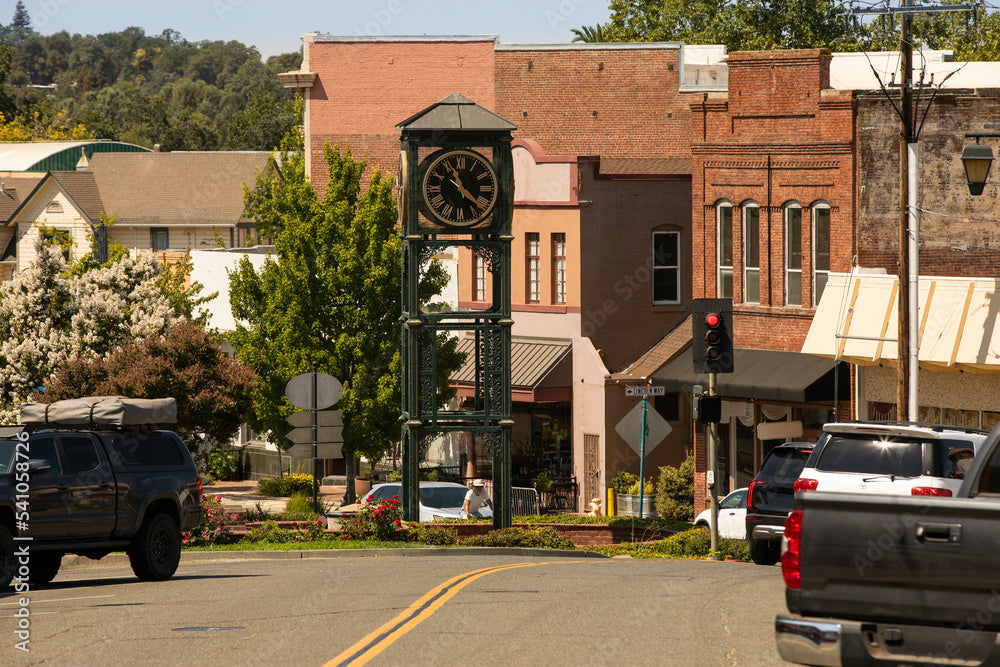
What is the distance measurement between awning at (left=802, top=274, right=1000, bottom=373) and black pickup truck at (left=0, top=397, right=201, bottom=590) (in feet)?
52.2

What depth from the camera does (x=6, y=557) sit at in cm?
1506

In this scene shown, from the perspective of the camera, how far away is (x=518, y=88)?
52.4 m

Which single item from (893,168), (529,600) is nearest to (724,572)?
(529,600)

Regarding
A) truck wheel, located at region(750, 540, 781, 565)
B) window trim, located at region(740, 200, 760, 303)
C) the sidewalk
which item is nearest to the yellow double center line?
truck wheel, located at region(750, 540, 781, 565)

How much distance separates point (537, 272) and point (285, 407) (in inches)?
349

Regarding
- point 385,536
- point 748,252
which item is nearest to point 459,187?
point 385,536

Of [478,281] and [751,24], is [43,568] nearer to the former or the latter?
[478,281]

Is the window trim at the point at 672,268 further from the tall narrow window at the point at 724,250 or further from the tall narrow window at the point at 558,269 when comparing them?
the tall narrow window at the point at 724,250

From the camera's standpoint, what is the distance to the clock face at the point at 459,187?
25.6 meters

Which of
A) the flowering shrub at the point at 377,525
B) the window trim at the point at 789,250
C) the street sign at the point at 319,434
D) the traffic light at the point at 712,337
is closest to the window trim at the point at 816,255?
the window trim at the point at 789,250

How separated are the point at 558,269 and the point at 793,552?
31.8 m

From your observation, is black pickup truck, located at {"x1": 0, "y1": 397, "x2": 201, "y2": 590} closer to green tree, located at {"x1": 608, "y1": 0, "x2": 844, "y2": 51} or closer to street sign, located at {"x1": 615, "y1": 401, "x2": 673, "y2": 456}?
street sign, located at {"x1": 615, "y1": 401, "x2": 673, "y2": 456}

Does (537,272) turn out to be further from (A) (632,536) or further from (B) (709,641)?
(B) (709,641)

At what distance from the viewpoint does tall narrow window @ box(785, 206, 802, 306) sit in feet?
107
